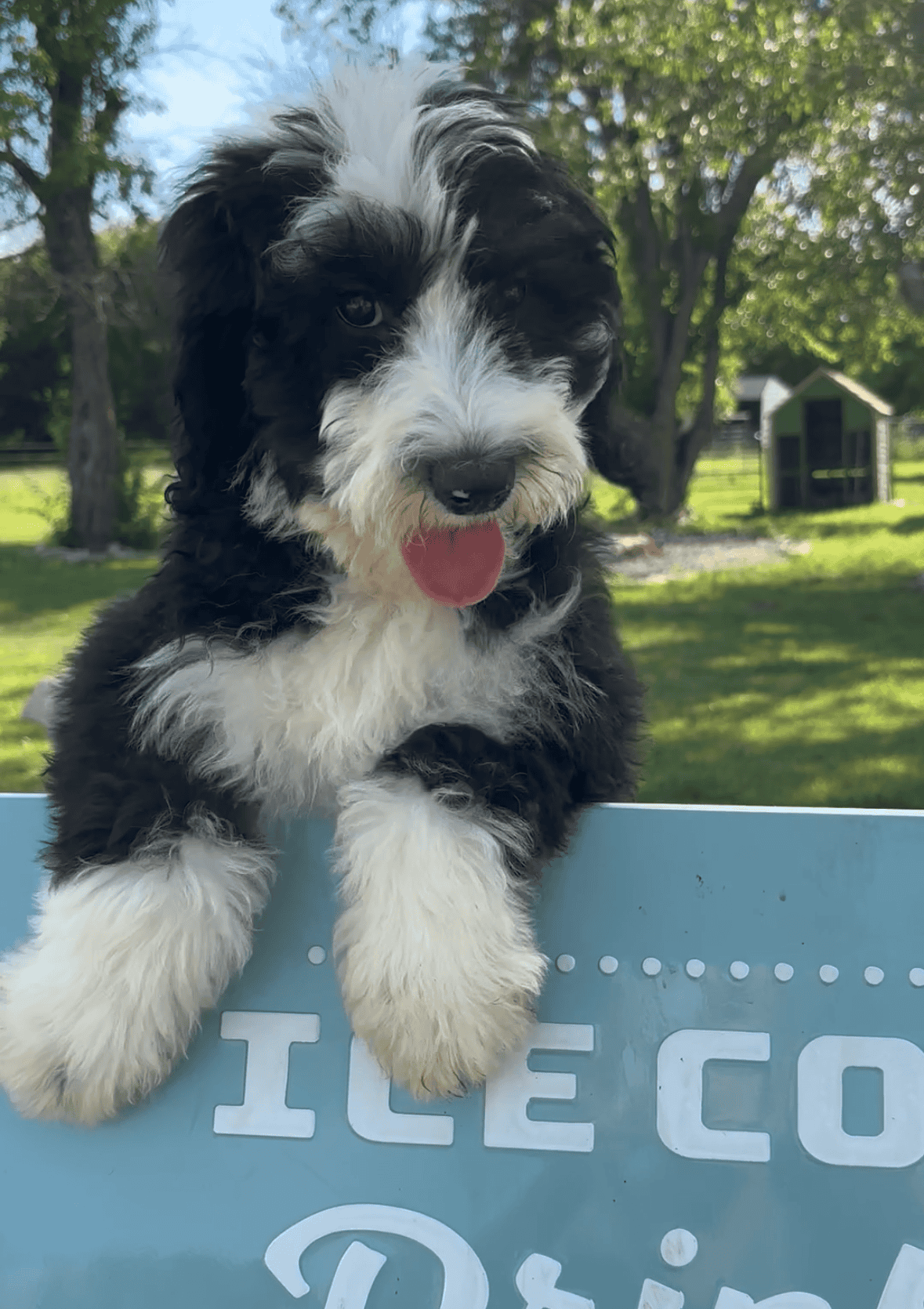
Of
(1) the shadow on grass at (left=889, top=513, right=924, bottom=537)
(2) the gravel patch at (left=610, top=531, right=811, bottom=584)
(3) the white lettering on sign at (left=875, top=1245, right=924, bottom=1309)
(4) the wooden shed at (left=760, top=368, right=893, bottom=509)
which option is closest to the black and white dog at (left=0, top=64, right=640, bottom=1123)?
(3) the white lettering on sign at (left=875, top=1245, right=924, bottom=1309)

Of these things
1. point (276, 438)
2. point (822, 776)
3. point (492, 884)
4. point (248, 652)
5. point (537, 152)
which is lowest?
point (822, 776)

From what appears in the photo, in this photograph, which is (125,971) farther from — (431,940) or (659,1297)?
(659,1297)

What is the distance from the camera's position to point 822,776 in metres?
6.39

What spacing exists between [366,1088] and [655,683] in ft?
22.6

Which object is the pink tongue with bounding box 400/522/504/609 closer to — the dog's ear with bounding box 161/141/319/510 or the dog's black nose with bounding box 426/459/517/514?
the dog's black nose with bounding box 426/459/517/514

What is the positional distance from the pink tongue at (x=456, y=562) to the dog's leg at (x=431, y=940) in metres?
0.32

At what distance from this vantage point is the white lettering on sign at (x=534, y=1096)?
1.74 meters

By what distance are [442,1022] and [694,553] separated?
47.0ft

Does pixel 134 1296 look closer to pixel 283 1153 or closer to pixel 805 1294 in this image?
pixel 283 1153

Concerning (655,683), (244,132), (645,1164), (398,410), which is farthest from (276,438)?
(655,683)

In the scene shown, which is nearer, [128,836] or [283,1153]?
[283,1153]

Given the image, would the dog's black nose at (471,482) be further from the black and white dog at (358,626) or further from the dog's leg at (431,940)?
the dog's leg at (431,940)

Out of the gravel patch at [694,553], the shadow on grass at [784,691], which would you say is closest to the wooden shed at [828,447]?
the gravel patch at [694,553]

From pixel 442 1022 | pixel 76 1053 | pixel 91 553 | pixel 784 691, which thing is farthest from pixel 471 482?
pixel 91 553
